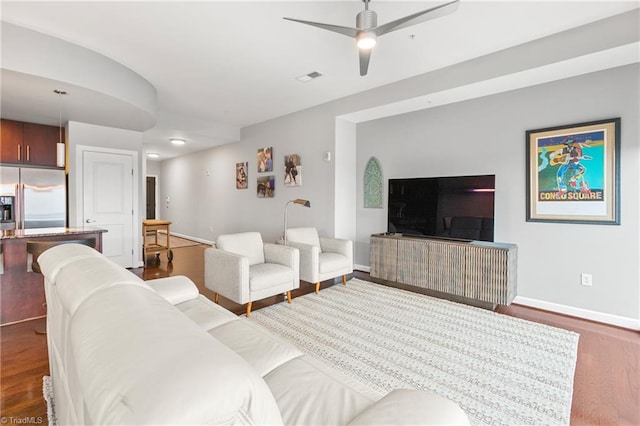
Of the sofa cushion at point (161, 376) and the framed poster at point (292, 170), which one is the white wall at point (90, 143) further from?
the sofa cushion at point (161, 376)

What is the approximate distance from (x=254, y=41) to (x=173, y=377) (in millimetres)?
3236

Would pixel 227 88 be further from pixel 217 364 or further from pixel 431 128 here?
pixel 217 364

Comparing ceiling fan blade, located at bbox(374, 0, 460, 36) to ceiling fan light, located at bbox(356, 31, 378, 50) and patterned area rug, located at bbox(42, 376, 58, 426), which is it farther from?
patterned area rug, located at bbox(42, 376, 58, 426)

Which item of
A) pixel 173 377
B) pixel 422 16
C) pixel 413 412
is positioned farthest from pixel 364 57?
pixel 173 377

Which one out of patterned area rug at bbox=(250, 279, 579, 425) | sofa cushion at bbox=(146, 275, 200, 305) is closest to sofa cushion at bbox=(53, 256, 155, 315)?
sofa cushion at bbox=(146, 275, 200, 305)

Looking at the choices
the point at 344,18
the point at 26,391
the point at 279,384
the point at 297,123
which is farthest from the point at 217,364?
the point at 297,123

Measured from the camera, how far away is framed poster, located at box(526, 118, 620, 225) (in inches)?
119

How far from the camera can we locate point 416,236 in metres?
4.20

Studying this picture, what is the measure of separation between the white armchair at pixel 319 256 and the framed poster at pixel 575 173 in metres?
2.22

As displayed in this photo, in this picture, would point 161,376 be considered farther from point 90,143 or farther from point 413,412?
point 90,143

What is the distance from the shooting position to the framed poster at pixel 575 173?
302 cm

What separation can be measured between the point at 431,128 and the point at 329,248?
86.5 inches

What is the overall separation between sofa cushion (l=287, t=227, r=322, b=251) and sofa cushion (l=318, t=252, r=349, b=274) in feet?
0.74

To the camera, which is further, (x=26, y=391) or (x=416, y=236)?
(x=416, y=236)
